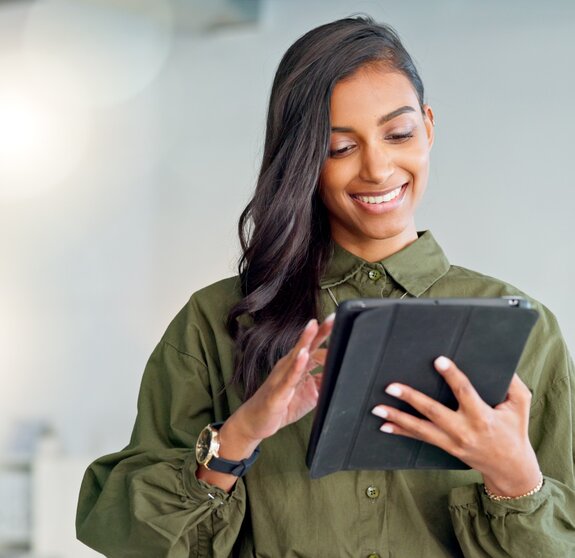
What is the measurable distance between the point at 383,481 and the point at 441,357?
0.37 meters

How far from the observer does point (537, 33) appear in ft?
8.77

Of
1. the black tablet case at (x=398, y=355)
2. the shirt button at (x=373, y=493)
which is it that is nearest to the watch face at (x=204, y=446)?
the black tablet case at (x=398, y=355)

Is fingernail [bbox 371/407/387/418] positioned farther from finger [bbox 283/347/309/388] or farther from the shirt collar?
the shirt collar

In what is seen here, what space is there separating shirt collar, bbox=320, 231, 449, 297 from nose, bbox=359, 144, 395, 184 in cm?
17

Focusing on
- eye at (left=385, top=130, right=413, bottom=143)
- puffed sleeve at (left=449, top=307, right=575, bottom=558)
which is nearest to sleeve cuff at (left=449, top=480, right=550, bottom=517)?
puffed sleeve at (left=449, top=307, right=575, bottom=558)

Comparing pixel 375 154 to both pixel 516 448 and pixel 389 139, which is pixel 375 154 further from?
pixel 516 448

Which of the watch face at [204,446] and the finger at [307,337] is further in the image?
the watch face at [204,446]

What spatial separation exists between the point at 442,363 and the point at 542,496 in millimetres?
327

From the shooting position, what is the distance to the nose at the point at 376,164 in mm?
1578

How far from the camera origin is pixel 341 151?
163cm

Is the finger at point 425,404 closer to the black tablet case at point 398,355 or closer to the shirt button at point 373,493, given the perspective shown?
the black tablet case at point 398,355

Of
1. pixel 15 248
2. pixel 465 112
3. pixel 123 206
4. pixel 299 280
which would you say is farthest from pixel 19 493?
pixel 299 280

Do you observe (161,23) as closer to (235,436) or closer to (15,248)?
(15,248)

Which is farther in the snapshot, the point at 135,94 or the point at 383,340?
the point at 135,94
